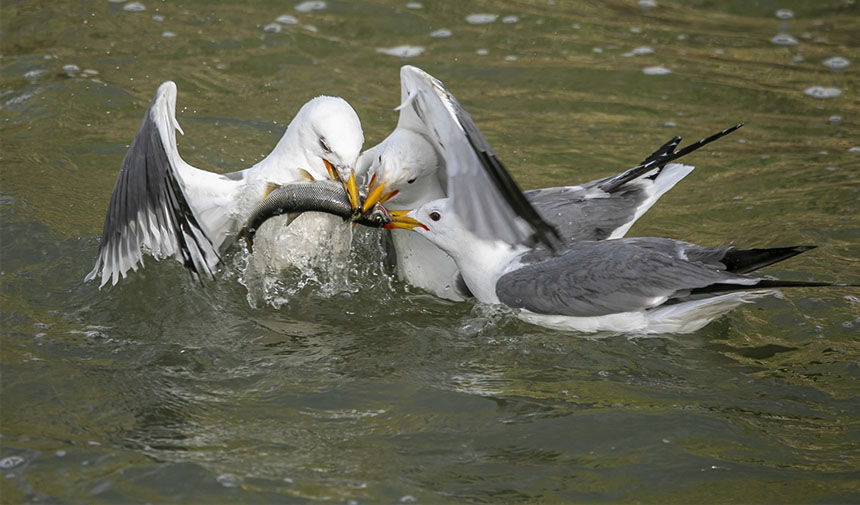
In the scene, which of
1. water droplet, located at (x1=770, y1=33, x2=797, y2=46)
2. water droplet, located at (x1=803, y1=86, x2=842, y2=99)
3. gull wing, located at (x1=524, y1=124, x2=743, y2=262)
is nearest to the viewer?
gull wing, located at (x1=524, y1=124, x2=743, y2=262)

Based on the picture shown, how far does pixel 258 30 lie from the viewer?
8.23 meters

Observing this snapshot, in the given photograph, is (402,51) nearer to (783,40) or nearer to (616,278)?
(783,40)

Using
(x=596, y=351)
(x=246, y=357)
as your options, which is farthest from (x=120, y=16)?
(x=596, y=351)

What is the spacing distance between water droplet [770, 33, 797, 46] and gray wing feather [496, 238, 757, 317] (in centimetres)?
414

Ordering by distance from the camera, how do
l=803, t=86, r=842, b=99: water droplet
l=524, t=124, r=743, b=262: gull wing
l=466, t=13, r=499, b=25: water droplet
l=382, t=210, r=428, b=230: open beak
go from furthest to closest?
l=466, t=13, r=499, b=25: water droplet
l=803, t=86, r=842, b=99: water droplet
l=524, t=124, r=743, b=262: gull wing
l=382, t=210, r=428, b=230: open beak

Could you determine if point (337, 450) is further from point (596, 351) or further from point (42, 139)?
point (42, 139)

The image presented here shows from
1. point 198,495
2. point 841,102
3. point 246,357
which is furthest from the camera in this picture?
point 841,102

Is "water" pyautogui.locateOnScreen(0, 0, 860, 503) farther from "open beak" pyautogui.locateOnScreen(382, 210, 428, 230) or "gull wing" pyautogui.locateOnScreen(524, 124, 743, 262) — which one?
"gull wing" pyautogui.locateOnScreen(524, 124, 743, 262)

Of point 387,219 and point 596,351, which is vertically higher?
point 387,219

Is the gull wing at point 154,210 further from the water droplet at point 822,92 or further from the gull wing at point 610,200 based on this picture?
the water droplet at point 822,92

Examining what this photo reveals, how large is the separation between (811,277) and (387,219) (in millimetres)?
2262

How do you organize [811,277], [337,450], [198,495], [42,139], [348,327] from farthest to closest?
[42,139], [811,277], [348,327], [337,450], [198,495]

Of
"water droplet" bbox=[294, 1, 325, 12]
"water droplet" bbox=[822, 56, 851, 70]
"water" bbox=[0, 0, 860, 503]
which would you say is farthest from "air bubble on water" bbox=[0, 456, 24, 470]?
"water droplet" bbox=[822, 56, 851, 70]

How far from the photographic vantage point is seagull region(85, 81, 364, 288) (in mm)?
4543
